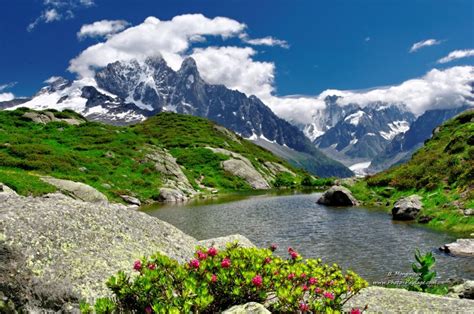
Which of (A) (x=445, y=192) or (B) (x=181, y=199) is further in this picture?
(B) (x=181, y=199)

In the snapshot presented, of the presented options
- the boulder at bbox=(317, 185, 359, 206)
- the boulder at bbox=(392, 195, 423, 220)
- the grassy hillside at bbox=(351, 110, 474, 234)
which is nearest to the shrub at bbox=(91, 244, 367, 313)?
the grassy hillside at bbox=(351, 110, 474, 234)

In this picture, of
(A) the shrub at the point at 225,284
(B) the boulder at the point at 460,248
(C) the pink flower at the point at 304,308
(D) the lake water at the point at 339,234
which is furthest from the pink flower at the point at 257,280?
(B) the boulder at the point at 460,248

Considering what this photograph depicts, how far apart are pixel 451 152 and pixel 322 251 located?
128 ft

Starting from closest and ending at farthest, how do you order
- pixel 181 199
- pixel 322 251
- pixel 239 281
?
pixel 239 281, pixel 322 251, pixel 181 199

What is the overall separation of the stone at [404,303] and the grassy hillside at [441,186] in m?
24.2

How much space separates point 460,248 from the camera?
2880cm

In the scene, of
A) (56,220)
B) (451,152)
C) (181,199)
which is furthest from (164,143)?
(56,220)

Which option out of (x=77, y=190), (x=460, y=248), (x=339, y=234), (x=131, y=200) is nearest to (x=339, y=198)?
(x=339, y=234)

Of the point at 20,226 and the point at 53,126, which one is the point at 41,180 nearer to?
the point at 20,226

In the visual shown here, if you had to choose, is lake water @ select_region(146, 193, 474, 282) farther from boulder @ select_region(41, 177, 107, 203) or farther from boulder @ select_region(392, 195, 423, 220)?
boulder @ select_region(41, 177, 107, 203)

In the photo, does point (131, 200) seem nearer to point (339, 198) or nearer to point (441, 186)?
point (339, 198)

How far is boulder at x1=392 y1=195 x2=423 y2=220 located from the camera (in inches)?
1807

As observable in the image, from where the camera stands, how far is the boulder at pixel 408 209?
45906 mm

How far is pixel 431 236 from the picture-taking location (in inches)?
1401
